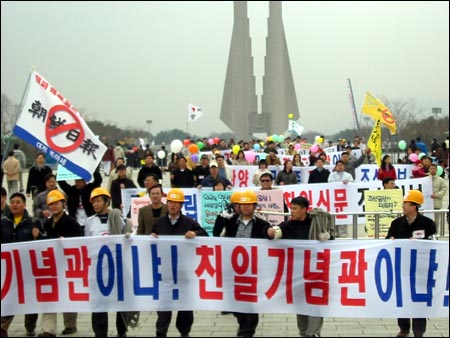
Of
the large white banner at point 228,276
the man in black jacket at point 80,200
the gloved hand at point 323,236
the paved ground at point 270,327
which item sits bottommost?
the paved ground at point 270,327

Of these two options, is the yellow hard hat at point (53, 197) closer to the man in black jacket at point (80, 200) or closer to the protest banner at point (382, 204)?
the man in black jacket at point (80, 200)

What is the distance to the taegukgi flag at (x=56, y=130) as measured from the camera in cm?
788

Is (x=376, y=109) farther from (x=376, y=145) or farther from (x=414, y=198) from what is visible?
(x=414, y=198)

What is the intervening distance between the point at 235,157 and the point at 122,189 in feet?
27.7

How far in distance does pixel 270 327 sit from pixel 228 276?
0.96 metres

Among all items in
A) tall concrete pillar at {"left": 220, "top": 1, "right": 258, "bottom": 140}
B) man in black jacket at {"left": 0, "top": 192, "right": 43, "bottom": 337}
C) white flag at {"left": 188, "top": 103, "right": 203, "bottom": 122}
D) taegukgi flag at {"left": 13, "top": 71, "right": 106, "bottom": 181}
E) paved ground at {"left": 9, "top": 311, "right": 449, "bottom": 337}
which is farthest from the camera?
tall concrete pillar at {"left": 220, "top": 1, "right": 258, "bottom": 140}

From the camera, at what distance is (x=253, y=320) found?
6.77 metres

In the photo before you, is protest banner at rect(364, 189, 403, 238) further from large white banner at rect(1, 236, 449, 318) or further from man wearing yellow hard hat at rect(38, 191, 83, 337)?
man wearing yellow hard hat at rect(38, 191, 83, 337)

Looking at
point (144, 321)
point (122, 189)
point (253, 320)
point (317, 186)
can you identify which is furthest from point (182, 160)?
point (253, 320)

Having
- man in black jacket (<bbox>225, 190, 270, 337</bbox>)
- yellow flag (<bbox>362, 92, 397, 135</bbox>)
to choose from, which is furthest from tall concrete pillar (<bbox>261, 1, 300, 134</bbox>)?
man in black jacket (<bbox>225, 190, 270, 337</bbox>)

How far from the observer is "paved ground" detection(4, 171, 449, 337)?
23.1 ft

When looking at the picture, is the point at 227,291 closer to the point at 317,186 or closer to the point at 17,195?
the point at 17,195

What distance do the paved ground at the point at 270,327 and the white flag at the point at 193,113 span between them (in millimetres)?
31535

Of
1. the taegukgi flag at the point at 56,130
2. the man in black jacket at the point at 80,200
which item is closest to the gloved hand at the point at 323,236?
the taegukgi flag at the point at 56,130
